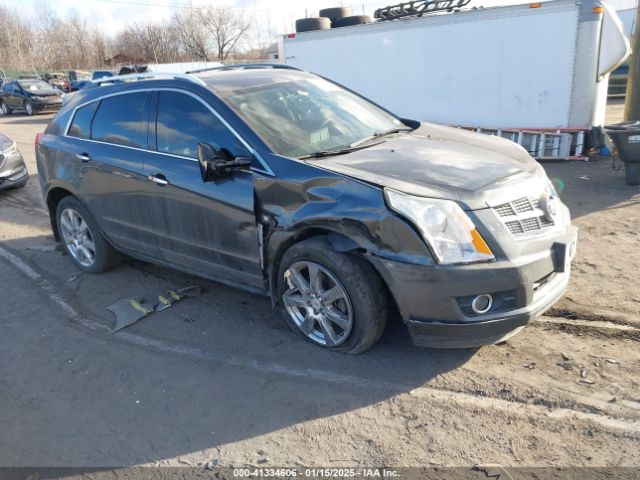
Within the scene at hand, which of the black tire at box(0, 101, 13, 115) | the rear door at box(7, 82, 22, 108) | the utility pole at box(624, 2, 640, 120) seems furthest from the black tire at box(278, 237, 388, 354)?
the black tire at box(0, 101, 13, 115)

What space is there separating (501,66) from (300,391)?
8.51 meters

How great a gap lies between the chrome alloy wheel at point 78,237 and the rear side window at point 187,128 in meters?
1.64

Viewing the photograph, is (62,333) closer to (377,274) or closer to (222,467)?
(222,467)

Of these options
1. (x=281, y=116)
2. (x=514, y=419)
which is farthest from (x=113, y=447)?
(x=281, y=116)

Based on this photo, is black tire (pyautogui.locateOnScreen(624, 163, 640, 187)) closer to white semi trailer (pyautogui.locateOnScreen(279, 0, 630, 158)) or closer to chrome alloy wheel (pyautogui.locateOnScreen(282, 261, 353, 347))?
white semi trailer (pyautogui.locateOnScreen(279, 0, 630, 158))

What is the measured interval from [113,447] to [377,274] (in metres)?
1.79

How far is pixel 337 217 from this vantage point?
3189 mm

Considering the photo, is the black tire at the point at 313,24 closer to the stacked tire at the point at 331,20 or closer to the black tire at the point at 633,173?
the stacked tire at the point at 331,20

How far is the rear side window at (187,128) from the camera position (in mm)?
3771

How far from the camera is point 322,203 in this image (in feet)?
10.7

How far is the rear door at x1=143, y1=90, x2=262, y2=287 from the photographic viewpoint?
370cm

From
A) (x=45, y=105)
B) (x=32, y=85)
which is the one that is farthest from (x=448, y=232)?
(x=32, y=85)

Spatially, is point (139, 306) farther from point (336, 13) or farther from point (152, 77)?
point (336, 13)

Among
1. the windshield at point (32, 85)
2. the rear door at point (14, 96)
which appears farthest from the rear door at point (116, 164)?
the rear door at point (14, 96)
